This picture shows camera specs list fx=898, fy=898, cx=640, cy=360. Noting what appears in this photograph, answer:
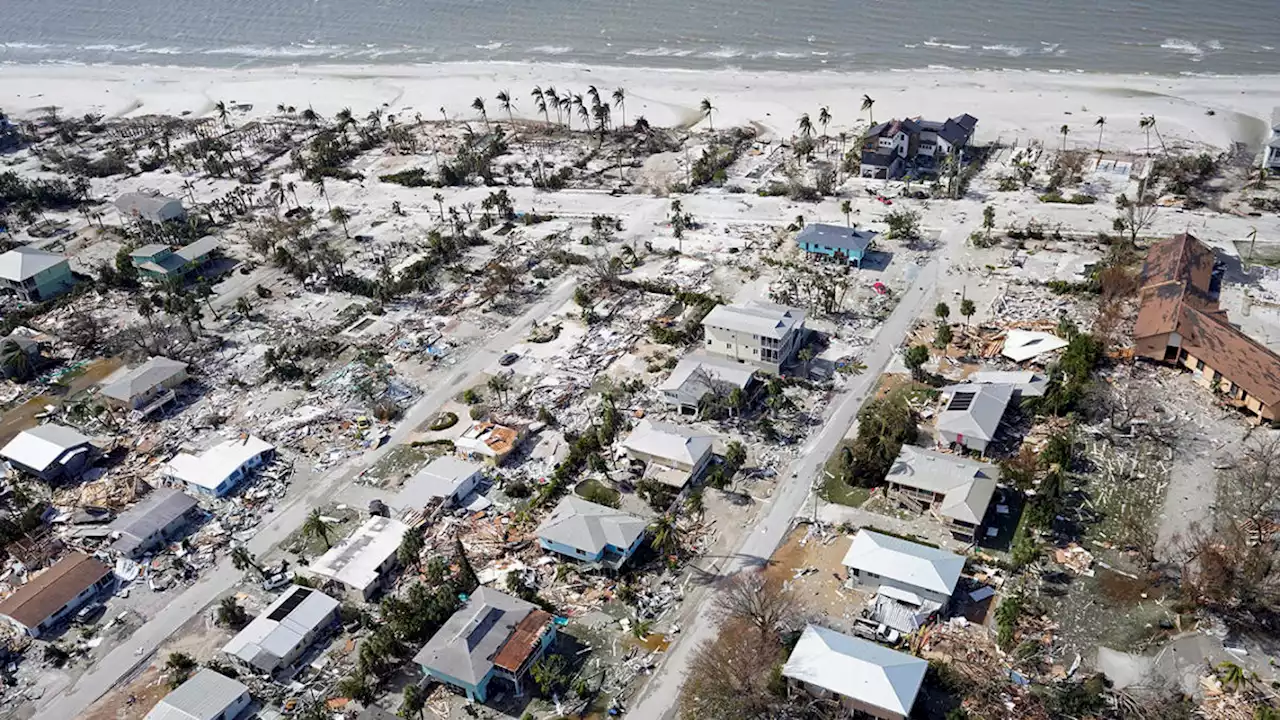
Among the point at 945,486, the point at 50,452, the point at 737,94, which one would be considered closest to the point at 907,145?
the point at 737,94

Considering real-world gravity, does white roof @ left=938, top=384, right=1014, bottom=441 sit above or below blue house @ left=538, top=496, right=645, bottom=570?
above

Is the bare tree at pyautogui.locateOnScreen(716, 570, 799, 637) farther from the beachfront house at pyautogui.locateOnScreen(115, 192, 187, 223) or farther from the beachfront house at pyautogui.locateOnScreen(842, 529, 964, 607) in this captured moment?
the beachfront house at pyautogui.locateOnScreen(115, 192, 187, 223)

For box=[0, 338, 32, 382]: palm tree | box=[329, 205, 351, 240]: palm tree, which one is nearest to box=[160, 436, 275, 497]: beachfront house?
box=[0, 338, 32, 382]: palm tree

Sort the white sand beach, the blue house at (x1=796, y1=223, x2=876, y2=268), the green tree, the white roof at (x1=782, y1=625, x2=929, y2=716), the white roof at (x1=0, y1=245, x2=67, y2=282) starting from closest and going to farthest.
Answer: the white roof at (x1=782, y1=625, x2=929, y2=716)
the green tree
the blue house at (x1=796, y1=223, x2=876, y2=268)
the white roof at (x1=0, y1=245, x2=67, y2=282)
the white sand beach

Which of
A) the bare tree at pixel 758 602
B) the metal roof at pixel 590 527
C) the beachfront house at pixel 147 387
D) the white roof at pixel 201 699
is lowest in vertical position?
the white roof at pixel 201 699

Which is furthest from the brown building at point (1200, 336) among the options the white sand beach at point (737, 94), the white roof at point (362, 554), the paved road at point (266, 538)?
the white roof at point (362, 554)

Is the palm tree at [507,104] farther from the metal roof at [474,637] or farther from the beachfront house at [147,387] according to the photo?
the metal roof at [474,637]

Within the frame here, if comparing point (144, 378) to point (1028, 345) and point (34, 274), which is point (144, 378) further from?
point (1028, 345)
